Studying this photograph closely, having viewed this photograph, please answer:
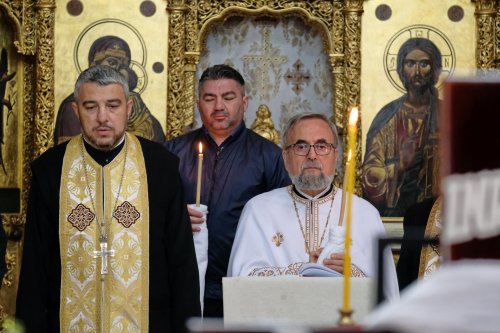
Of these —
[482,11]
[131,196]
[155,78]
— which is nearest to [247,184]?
[131,196]

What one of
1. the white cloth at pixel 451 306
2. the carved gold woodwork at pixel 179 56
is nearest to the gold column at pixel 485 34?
the carved gold woodwork at pixel 179 56

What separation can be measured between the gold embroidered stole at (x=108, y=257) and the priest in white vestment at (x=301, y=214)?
1.99ft

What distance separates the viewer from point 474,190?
169 cm

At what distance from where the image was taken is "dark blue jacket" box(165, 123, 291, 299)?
21.1 feet

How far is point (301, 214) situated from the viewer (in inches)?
227

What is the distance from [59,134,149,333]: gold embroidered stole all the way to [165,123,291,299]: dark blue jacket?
50.0 inches

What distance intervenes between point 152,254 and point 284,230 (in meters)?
0.84

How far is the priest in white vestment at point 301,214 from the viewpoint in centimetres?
559

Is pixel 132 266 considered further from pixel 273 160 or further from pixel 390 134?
pixel 390 134

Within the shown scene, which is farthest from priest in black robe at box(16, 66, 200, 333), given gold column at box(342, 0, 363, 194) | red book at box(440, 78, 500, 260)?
gold column at box(342, 0, 363, 194)

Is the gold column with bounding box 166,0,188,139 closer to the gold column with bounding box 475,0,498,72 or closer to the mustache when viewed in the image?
the mustache

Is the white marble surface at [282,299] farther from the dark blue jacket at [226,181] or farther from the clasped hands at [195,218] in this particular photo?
the dark blue jacket at [226,181]

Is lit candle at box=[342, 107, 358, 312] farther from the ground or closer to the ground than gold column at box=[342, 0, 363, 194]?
closer to the ground

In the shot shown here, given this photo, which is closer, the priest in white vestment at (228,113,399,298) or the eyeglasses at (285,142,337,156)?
the priest in white vestment at (228,113,399,298)
